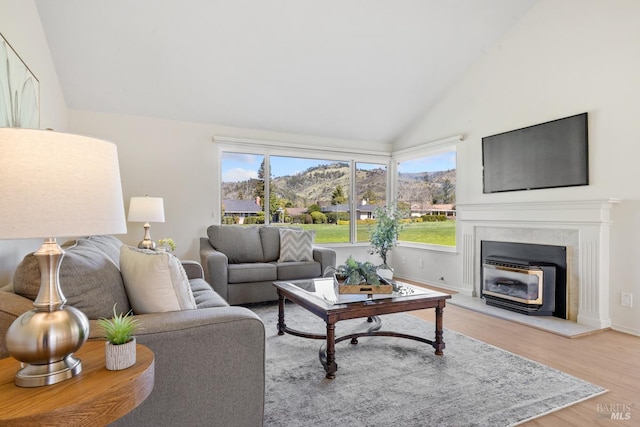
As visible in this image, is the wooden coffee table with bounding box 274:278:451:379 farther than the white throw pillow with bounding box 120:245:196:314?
Yes

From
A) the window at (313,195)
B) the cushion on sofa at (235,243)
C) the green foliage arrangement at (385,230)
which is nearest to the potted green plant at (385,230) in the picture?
the green foliage arrangement at (385,230)

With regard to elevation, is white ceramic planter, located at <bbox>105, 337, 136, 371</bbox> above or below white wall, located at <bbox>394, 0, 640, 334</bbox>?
below

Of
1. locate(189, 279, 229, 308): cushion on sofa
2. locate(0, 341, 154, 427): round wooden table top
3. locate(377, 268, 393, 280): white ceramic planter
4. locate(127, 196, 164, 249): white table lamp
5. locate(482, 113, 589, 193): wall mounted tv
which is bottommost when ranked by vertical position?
locate(189, 279, 229, 308): cushion on sofa

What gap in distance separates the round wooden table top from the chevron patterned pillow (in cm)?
334

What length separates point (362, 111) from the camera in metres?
5.28

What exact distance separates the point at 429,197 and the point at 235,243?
9.84 ft

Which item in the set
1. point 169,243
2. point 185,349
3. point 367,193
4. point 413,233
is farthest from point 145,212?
point 413,233

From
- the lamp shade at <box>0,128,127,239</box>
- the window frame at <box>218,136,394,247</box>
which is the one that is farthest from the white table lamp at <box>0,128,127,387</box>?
the window frame at <box>218,136,394,247</box>

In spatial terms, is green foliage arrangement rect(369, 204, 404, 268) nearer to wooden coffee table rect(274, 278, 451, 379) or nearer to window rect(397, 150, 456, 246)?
window rect(397, 150, 456, 246)

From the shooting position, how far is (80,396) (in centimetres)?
90

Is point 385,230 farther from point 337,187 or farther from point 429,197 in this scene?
point 337,187

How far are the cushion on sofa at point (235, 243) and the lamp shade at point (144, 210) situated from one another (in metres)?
0.68

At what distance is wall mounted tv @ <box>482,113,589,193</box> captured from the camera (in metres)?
3.59

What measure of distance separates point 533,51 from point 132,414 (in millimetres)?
4820
